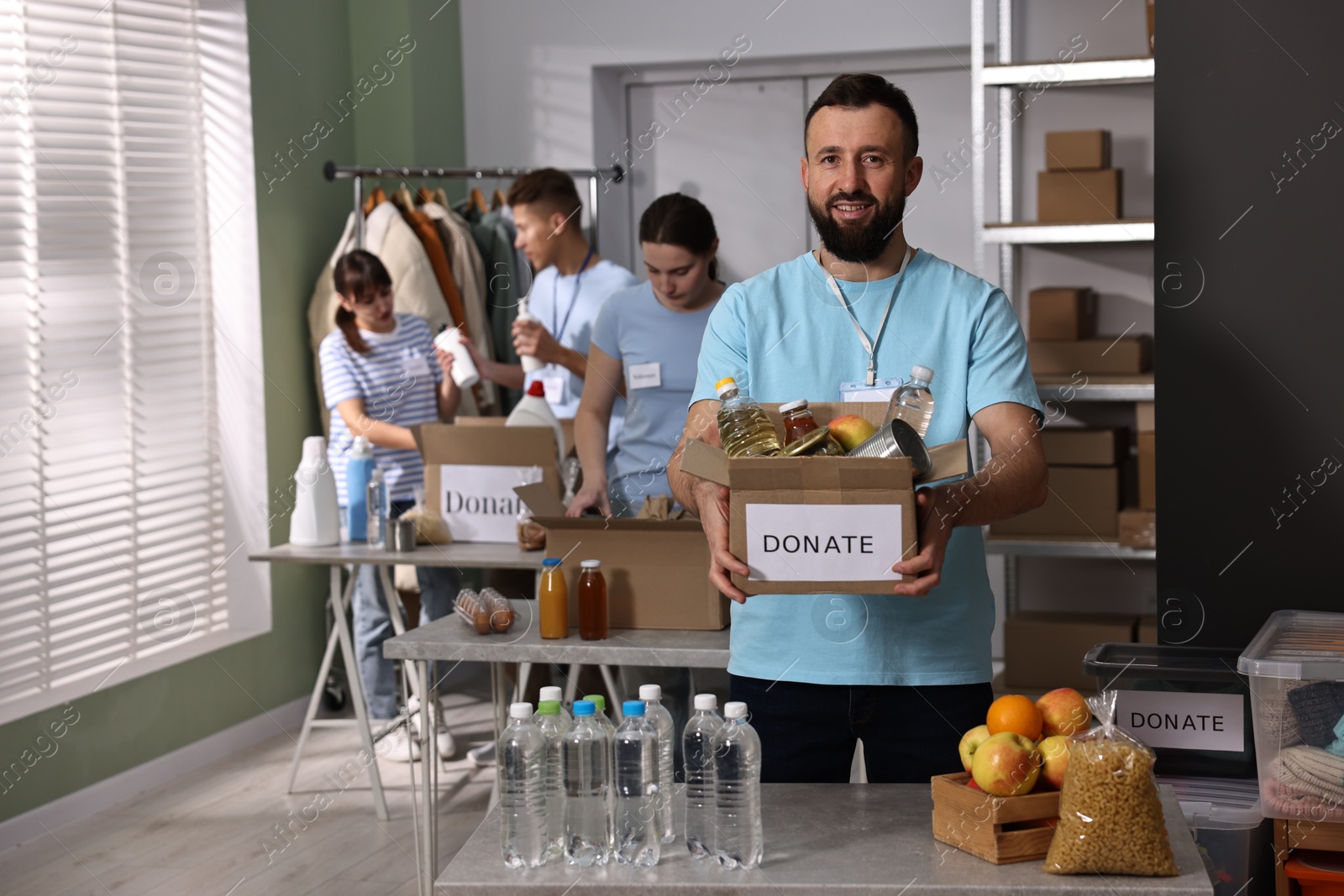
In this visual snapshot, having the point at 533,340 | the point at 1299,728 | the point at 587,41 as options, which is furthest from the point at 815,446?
the point at 587,41

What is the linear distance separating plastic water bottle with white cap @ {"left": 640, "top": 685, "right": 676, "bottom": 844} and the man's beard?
2.20 feet

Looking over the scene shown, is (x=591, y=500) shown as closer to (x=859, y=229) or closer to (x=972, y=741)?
(x=859, y=229)

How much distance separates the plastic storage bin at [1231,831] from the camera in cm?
194

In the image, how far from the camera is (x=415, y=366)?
4.32m

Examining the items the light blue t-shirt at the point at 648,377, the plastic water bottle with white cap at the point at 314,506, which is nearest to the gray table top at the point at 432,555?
the plastic water bottle with white cap at the point at 314,506

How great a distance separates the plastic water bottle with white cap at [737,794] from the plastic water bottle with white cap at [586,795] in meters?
0.13

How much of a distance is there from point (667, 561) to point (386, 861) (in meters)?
1.25

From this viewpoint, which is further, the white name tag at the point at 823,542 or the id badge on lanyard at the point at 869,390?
the id badge on lanyard at the point at 869,390

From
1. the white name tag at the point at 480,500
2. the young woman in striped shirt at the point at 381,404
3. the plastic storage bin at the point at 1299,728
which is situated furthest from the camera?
the young woman in striped shirt at the point at 381,404

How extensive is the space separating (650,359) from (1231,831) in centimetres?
182

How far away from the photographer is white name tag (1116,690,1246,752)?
203cm

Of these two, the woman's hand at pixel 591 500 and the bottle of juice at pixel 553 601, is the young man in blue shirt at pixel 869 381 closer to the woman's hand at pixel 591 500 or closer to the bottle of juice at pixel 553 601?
the bottle of juice at pixel 553 601

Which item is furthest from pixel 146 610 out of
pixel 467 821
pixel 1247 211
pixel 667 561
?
pixel 1247 211

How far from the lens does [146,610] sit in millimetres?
4125
